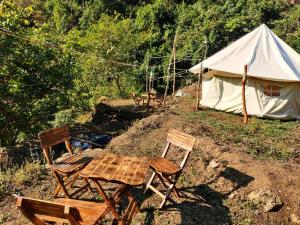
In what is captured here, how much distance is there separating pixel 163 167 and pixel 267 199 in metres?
1.85

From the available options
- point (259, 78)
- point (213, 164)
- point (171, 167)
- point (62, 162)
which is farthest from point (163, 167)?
point (259, 78)

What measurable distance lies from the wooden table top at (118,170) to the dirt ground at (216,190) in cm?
97

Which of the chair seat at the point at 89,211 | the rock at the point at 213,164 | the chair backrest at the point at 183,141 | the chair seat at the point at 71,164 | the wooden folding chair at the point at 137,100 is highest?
the chair backrest at the point at 183,141

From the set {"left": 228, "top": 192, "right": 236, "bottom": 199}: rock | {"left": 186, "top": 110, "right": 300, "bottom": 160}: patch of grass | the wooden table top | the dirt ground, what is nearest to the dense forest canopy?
{"left": 186, "top": 110, "right": 300, "bottom": 160}: patch of grass

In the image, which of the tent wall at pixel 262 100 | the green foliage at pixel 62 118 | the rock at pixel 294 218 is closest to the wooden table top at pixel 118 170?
the rock at pixel 294 218

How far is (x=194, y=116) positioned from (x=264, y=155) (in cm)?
451

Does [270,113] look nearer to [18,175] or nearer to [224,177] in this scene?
[224,177]

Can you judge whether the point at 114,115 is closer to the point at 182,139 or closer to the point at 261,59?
the point at 261,59

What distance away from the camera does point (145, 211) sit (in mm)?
5738

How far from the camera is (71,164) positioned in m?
5.73

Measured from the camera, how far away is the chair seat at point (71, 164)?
549cm

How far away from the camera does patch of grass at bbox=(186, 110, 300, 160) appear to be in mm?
8893

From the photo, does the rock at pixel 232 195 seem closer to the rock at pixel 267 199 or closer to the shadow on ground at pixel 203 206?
the shadow on ground at pixel 203 206

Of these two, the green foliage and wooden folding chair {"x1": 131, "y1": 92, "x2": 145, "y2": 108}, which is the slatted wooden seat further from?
the green foliage
